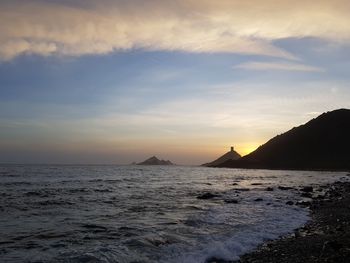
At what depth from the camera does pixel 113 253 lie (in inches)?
565

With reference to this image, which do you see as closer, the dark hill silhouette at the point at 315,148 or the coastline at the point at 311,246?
the coastline at the point at 311,246

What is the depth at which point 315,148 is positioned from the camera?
17512 centimetres

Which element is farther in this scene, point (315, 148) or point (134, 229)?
point (315, 148)

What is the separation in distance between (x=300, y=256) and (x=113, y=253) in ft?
21.2

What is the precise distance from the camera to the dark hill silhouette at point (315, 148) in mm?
164250

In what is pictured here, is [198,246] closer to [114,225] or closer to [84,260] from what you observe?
[84,260]

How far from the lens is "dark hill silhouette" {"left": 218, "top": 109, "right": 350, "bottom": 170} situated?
16425cm

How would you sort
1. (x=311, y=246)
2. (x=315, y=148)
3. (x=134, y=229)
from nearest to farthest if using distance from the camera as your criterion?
(x=311, y=246)
(x=134, y=229)
(x=315, y=148)

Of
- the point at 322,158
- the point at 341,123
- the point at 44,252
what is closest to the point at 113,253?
the point at 44,252

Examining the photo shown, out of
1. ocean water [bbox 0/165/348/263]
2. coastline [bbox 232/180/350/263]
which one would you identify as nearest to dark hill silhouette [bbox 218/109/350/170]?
ocean water [bbox 0/165/348/263]

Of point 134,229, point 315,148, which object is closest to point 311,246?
point 134,229

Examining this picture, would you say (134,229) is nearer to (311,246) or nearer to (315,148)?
(311,246)

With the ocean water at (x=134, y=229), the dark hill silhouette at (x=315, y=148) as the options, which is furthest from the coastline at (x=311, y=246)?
the dark hill silhouette at (x=315, y=148)

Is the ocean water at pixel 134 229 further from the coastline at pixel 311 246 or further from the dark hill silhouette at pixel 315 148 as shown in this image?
the dark hill silhouette at pixel 315 148
